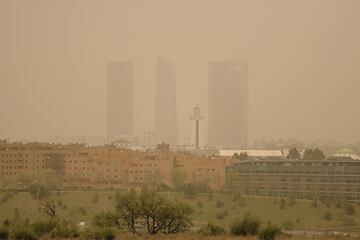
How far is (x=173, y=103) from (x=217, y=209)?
4237 centimetres

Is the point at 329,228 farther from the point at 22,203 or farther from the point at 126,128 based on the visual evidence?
the point at 126,128

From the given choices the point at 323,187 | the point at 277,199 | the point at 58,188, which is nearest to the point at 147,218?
the point at 277,199

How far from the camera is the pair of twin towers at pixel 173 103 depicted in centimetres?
5891

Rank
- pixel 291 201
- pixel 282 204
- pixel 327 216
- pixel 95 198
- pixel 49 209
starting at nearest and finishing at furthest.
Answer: pixel 49 209, pixel 327 216, pixel 282 204, pixel 291 201, pixel 95 198

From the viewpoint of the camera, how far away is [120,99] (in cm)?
6075

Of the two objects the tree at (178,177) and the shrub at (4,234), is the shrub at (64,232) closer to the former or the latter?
the shrub at (4,234)

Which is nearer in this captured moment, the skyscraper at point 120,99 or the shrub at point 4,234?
the shrub at point 4,234

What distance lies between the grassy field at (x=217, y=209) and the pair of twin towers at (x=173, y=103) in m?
34.8

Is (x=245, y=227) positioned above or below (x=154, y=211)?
below

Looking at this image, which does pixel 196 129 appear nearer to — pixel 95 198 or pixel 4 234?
pixel 95 198

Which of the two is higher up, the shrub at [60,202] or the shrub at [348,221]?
the shrub at [60,202]

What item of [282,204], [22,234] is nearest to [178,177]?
[282,204]

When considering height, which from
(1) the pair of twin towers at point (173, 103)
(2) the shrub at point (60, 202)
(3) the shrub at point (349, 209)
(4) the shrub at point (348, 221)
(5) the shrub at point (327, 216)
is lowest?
(4) the shrub at point (348, 221)

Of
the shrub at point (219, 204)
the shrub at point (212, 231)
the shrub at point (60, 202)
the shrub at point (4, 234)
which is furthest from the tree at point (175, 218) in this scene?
the shrub at point (60, 202)
